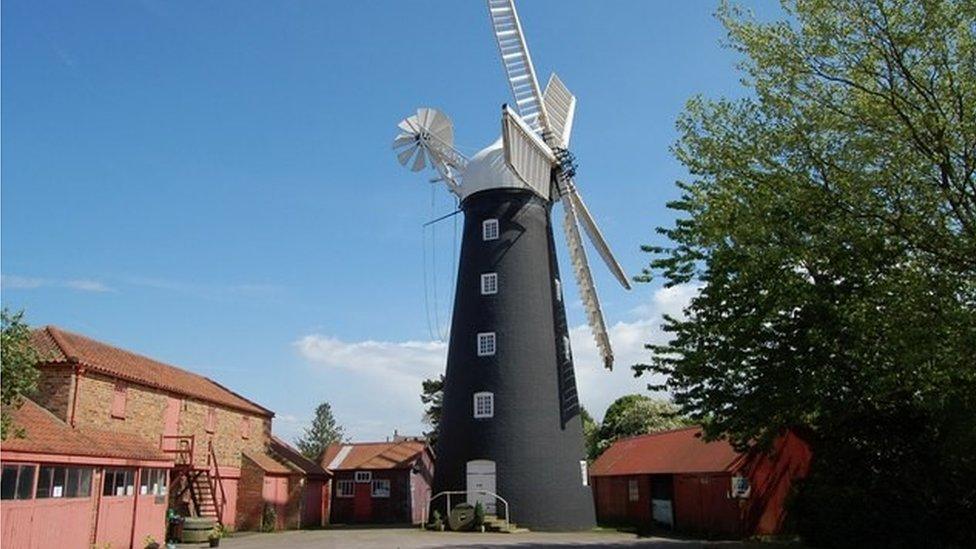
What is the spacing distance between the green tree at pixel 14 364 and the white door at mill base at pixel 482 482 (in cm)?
1635

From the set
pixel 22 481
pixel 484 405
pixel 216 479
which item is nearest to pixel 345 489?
pixel 216 479

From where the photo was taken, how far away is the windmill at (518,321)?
92.2 ft

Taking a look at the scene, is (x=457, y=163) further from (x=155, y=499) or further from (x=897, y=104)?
(x=897, y=104)

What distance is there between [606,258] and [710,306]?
15559 millimetres

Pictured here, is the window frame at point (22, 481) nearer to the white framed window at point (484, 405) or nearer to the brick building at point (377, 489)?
the white framed window at point (484, 405)

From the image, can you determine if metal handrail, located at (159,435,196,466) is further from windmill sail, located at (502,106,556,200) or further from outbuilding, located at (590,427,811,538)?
outbuilding, located at (590,427,811,538)

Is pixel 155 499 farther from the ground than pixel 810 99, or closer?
closer

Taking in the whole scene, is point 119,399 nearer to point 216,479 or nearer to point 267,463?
point 216,479

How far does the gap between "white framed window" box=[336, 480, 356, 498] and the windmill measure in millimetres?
11892

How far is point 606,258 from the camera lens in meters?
34.0

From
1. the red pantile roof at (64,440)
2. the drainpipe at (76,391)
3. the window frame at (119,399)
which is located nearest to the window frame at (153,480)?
the red pantile roof at (64,440)

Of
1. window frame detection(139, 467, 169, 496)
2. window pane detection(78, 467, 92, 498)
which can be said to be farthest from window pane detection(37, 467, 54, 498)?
window frame detection(139, 467, 169, 496)

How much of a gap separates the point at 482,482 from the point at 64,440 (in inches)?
571

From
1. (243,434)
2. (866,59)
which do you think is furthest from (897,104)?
(243,434)
